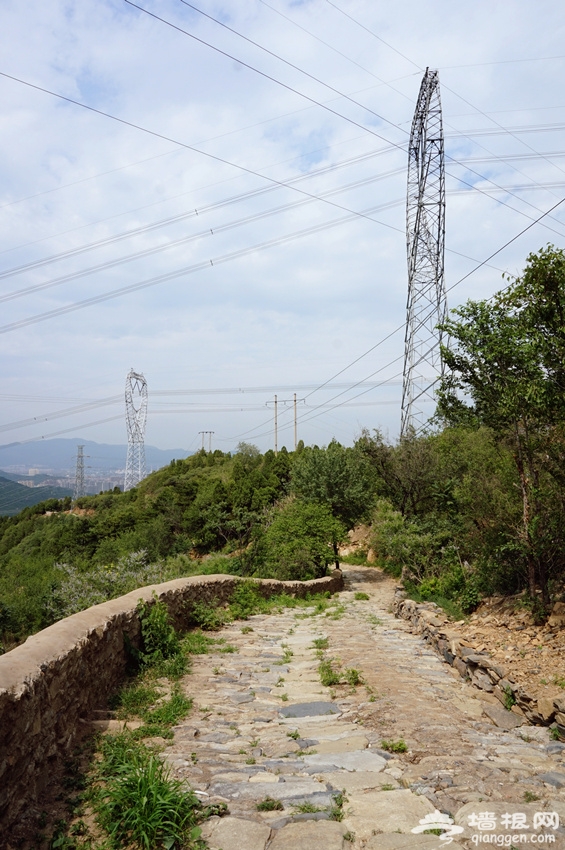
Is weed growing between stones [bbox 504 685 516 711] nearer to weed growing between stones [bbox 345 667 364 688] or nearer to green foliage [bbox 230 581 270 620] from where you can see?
weed growing between stones [bbox 345 667 364 688]

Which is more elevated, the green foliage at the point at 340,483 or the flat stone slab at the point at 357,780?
the green foliage at the point at 340,483

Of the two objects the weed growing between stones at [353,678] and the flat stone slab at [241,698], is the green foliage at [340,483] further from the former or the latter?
the flat stone slab at [241,698]

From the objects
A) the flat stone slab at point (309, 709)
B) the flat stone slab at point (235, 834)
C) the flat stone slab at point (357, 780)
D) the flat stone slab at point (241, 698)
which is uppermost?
the flat stone slab at point (235, 834)

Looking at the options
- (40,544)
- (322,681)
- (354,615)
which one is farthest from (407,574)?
(40,544)

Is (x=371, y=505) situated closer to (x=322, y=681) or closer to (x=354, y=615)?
(x=354, y=615)

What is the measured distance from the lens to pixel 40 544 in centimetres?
4031

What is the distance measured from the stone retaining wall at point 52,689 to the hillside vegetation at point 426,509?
228 inches

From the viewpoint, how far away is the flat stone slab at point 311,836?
3.33m

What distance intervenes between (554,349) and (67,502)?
58.4 m

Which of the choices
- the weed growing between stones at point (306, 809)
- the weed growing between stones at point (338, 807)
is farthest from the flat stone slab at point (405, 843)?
the weed growing between stones at point (306, 809)

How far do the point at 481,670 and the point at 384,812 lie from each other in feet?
14.6

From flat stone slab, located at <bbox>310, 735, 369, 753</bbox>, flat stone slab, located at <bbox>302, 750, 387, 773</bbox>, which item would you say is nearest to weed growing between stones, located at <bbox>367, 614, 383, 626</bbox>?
flat stone slab, located at <bbox>310, 735, 369, 753</bbox>

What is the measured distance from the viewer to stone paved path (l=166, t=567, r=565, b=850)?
353cm

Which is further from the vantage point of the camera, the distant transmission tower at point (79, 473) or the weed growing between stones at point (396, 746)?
the distant transmission tower at point (79, 473)
